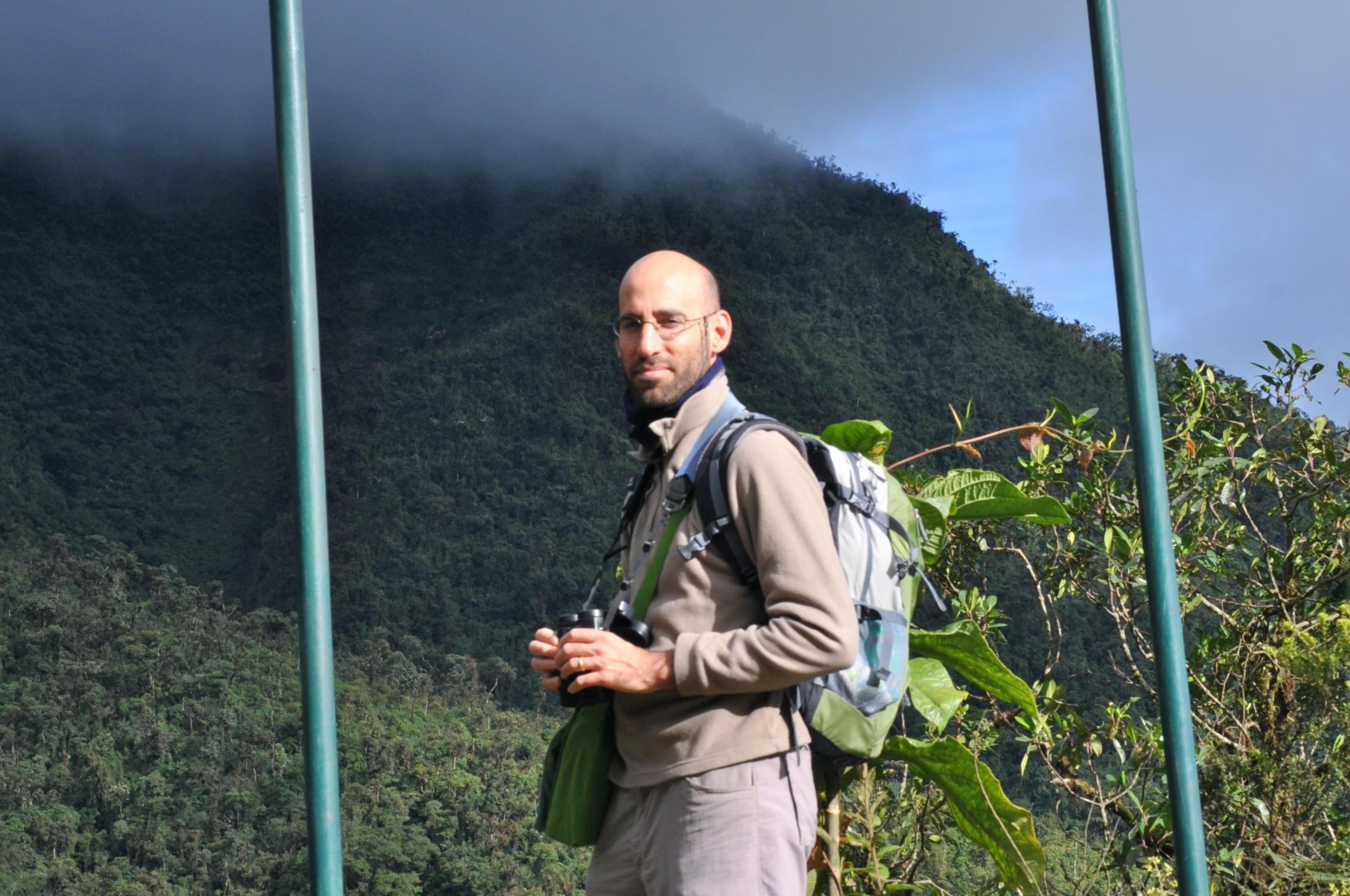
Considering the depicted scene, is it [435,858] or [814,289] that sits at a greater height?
[814,289]

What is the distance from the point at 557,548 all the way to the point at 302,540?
8964 millimetres

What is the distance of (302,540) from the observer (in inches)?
41.4

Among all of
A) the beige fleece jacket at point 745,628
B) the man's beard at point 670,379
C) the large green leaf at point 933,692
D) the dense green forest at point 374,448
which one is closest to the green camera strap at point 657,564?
the beige fleece jacket at point 745,628

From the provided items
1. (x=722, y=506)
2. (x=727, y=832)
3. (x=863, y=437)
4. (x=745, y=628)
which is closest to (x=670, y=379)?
(x=722, y=506)

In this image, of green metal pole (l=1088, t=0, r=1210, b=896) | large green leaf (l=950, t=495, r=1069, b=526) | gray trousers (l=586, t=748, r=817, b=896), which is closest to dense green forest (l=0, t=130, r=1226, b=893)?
large green leaf (l=950, t=495, r=1069, b=526)

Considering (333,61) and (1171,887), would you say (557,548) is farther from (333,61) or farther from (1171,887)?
(333,61)

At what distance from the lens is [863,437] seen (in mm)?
1816

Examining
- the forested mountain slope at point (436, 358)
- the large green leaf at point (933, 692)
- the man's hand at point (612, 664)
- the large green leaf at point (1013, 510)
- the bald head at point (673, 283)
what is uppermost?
the forested mountain slope at point (436, 358)

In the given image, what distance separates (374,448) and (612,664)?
449 inches

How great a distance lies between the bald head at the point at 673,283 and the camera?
117 cm

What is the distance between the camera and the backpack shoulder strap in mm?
1071

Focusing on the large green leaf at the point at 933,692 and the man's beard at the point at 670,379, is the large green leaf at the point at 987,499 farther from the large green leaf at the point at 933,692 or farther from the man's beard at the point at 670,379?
the man's beard at the point at 670,379

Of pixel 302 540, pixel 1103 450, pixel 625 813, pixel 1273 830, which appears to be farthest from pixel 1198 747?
pixel 302 540

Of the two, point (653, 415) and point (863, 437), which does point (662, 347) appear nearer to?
point (653, 415)
